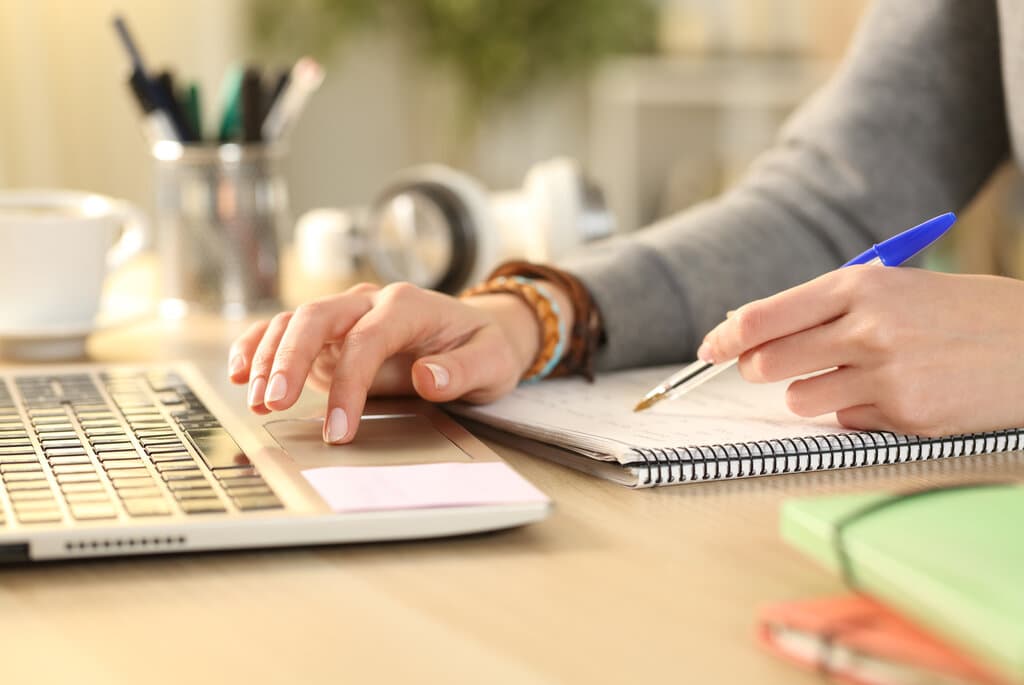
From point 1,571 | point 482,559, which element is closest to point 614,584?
point 482,559

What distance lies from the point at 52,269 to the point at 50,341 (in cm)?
6

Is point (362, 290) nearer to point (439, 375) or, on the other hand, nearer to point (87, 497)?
point (439, 375)

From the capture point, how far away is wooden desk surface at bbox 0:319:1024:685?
0.38m

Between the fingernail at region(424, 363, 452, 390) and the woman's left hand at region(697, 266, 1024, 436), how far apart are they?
0.14 metres

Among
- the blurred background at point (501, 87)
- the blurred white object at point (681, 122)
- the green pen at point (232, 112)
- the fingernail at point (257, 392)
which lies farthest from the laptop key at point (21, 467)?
the blurred white object at point (681, 122)

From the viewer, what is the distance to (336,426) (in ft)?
1.96

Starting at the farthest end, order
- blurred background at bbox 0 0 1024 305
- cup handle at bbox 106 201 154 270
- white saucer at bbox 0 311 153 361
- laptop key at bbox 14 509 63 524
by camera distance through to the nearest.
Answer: blurred background at bbox 0 0 1024 305, cup handle at bbox 106 201 154 270, white saucer at bbox 0 311 153 361, laptop key at bbox 14 509 63 524

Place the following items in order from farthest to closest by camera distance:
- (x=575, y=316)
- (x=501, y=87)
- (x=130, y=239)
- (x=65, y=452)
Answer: (x=501, y=87) < (x=130, y=239) < (x=575, y=316) < (x=65, y=452)

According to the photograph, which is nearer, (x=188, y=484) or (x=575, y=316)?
(x=188, y=484)

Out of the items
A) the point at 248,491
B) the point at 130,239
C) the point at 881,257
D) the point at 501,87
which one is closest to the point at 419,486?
the point at 248,491

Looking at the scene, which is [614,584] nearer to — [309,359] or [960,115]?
[309,359]

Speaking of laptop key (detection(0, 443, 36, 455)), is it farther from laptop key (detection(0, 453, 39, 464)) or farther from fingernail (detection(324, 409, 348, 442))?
fingernail (detection(324, 409, 348, 442))

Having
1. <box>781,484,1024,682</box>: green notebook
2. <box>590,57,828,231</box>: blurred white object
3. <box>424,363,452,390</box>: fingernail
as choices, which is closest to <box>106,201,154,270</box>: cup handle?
<box>424,363,452,390</box>: fingernail

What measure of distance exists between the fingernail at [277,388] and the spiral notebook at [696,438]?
0.12m
